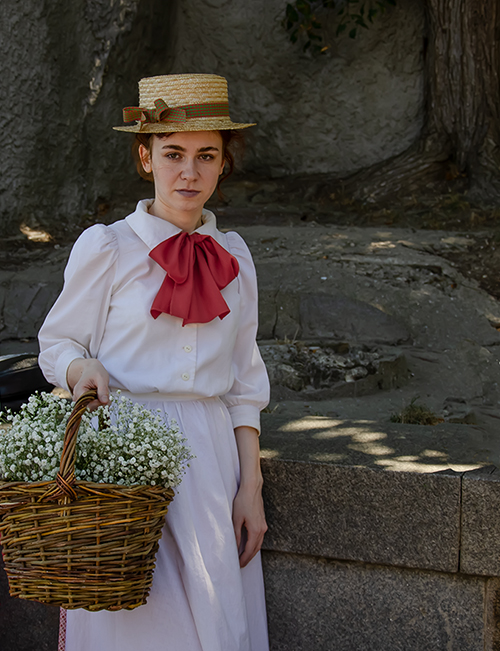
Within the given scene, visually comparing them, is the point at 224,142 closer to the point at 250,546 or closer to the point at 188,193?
the point at 188,193

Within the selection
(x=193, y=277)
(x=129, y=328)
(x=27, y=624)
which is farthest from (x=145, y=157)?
(x=27, y=624)

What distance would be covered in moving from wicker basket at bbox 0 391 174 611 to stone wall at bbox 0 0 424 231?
19.6ft

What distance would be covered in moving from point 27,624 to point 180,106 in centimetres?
182

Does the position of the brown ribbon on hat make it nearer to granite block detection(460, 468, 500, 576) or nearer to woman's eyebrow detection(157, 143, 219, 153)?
woman's eyebrow detection(157, 143, 219, 153)

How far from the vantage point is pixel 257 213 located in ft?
25.2

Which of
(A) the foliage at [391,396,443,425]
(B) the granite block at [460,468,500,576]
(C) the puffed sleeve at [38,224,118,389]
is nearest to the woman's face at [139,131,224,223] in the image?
(C) the puffed sleeve at [38,224,118,389]

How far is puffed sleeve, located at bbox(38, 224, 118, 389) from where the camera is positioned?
1833 millimetres

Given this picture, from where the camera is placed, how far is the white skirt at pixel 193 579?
1713 millimetres

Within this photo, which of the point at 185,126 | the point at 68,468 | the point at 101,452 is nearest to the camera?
the point at 68,468

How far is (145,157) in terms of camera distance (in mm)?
1995

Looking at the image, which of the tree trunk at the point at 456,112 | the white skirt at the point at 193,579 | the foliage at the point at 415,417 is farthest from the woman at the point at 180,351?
the tree trunk at the point at 456,112

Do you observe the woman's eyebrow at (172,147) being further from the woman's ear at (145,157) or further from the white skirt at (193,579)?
the white skirt at (193,579)

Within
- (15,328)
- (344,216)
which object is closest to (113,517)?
(15,328)

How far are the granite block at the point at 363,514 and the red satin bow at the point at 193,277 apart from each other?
0.59 metres
